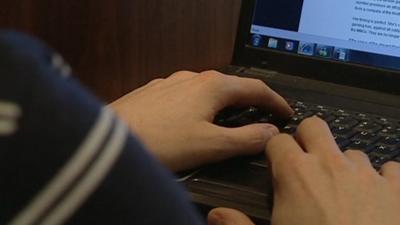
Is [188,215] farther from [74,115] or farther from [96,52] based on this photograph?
[96,52]

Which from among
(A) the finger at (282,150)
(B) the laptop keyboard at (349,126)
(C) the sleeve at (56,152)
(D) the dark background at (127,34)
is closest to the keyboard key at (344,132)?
(B) the laptop keyboard at (349,126)

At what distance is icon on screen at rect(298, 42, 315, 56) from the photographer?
88cm

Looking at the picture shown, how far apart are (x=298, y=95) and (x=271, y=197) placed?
27cm

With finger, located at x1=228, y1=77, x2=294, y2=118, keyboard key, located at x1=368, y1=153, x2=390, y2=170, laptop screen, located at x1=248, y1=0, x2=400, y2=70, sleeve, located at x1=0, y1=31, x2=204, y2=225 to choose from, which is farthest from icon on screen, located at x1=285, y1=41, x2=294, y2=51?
sleeve, located at x1=0, y1=31, x2=204, y2=225

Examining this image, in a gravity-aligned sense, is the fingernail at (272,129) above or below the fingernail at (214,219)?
above

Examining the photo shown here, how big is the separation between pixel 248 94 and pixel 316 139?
0.47ft

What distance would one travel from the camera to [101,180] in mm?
253

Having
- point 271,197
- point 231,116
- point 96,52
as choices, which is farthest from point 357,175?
point 96,52

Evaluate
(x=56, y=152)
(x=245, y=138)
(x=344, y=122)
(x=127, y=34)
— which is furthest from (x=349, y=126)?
(x=56, y=152)

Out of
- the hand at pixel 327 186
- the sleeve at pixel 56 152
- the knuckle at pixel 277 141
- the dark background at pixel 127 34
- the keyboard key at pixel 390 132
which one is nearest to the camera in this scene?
the sleeve at pixel 56 152

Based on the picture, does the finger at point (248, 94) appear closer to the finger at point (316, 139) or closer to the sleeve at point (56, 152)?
the finger at point (316, 139)

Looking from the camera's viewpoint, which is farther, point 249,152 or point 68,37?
point 68,37

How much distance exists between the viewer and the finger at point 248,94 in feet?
2.41

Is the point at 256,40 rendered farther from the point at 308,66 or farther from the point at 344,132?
the point at 344,132
